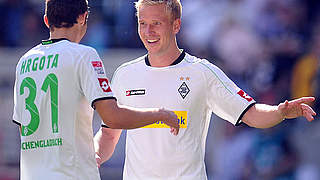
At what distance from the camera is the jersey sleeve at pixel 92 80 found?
489cm

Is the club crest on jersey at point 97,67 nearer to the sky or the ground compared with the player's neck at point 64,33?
nearer to the ground

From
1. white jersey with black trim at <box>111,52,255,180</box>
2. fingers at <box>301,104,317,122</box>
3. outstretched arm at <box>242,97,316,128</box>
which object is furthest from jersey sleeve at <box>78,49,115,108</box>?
fingers at <box>301,104,317,122</box>

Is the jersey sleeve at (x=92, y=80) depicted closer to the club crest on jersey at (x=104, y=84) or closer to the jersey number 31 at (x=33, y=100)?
the club crest on jersey at (x=104, y=84)

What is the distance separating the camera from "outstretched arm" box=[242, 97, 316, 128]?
5.61 m

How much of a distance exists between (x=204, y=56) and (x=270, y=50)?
3.33 ft

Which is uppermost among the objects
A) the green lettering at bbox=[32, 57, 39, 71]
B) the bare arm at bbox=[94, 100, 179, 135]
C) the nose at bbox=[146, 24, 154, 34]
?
the nose at bbox=[146, 24, 154, 34]

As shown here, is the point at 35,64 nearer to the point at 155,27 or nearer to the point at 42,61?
the point at 42,61

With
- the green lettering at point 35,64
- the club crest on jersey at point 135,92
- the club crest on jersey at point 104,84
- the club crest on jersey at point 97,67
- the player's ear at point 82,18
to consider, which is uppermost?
the player's ear at point 82,18

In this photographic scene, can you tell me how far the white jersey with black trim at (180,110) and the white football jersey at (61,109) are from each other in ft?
2.85

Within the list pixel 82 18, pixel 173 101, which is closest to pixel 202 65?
pixel 173 101

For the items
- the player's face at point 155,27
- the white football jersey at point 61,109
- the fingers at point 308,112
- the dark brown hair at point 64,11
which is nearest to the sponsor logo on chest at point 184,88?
the player's face at point 155,27

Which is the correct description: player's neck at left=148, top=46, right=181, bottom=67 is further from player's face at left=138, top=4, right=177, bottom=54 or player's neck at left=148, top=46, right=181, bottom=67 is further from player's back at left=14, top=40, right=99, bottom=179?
player's back at left=14, top=40, right=99, bottom=179

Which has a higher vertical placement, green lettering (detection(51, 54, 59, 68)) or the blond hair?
the blond hair

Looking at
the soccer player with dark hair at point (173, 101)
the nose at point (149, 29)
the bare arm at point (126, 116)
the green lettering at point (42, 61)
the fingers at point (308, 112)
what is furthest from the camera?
the nose at point (149, 29)
